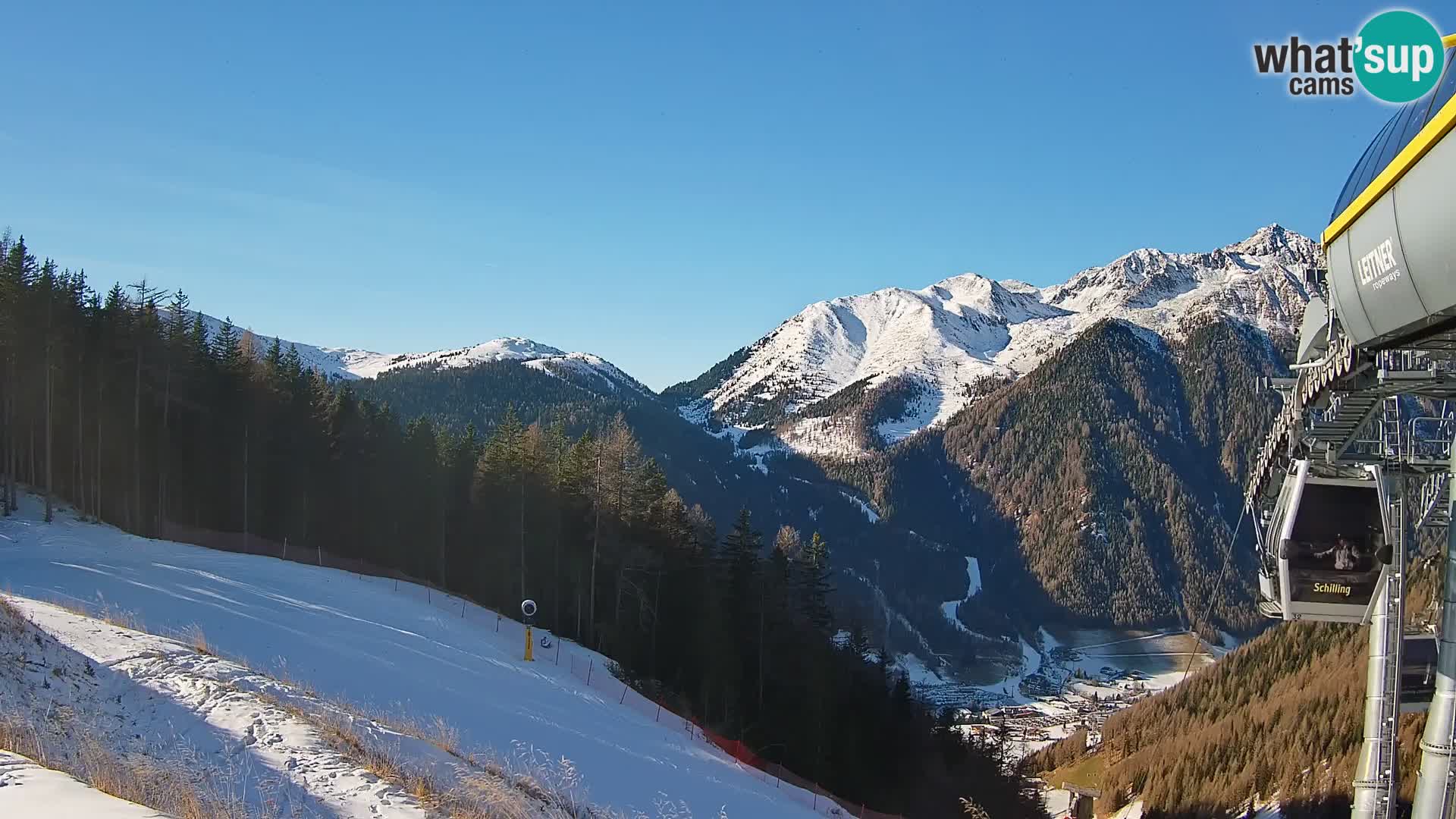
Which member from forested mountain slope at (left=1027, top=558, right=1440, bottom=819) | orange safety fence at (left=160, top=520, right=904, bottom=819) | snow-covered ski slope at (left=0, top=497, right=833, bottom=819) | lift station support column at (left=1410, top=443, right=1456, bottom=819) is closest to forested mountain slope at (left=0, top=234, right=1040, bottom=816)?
orange safety fence at (left=160, top=520, right=904, bottom=819)

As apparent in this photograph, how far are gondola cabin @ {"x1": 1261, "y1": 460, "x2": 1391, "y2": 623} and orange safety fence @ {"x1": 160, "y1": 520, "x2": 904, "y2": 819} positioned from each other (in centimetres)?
942

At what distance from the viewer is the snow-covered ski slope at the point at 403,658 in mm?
14383

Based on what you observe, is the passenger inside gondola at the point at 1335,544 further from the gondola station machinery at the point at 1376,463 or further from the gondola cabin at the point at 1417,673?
the gondola cabin at the point at 1417,673

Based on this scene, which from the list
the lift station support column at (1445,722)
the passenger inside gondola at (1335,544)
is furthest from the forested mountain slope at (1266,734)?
the lift station support column at (1445,722)

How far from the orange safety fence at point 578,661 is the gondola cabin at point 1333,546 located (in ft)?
30.9

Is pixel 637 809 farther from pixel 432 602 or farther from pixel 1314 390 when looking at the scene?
pixel 432 602

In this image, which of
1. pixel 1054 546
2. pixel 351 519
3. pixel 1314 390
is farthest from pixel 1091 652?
pixel 1314 390

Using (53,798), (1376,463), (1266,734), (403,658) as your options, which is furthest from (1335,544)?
(1266,734)

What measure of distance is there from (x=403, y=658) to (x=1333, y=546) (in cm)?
1650

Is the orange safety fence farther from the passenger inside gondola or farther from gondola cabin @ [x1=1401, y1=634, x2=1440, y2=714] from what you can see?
gondola cabin @ [x1=1401, y1=634, x2=1440, y2=714]

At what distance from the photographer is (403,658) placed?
17844 millimetres

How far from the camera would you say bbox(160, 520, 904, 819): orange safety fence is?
66.6 feet

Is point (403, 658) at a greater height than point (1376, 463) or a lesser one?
lesser

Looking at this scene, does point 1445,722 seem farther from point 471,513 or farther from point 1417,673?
point 471,513
